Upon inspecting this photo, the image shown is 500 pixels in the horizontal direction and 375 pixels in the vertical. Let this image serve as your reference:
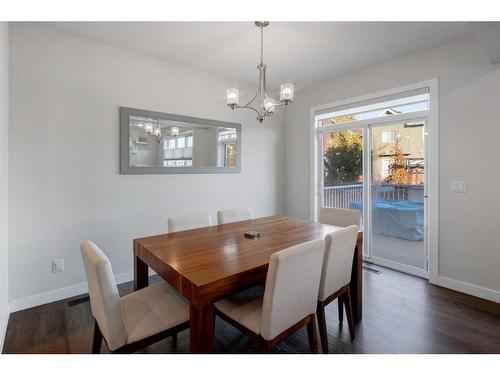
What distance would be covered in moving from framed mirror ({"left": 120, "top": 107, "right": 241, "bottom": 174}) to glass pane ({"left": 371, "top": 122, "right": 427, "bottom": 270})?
1957 mm

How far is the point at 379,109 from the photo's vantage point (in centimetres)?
353

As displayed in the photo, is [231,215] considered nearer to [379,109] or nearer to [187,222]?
[187,222]

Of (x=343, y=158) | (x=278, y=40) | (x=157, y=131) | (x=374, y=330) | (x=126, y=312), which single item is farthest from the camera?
(x=343, y=158)

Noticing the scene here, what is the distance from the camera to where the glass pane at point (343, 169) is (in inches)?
151

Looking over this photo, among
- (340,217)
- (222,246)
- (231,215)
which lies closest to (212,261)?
(222,246)

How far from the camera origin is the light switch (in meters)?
2.79

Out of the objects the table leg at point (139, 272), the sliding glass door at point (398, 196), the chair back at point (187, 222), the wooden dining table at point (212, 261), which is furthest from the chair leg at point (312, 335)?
the sliding glass door at point (398, 196)

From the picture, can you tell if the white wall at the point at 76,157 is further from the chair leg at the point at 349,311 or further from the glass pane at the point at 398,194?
the glass pane at the point at 398,194

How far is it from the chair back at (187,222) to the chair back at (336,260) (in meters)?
1.27

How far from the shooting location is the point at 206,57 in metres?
3.17

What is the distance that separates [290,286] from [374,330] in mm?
1188
